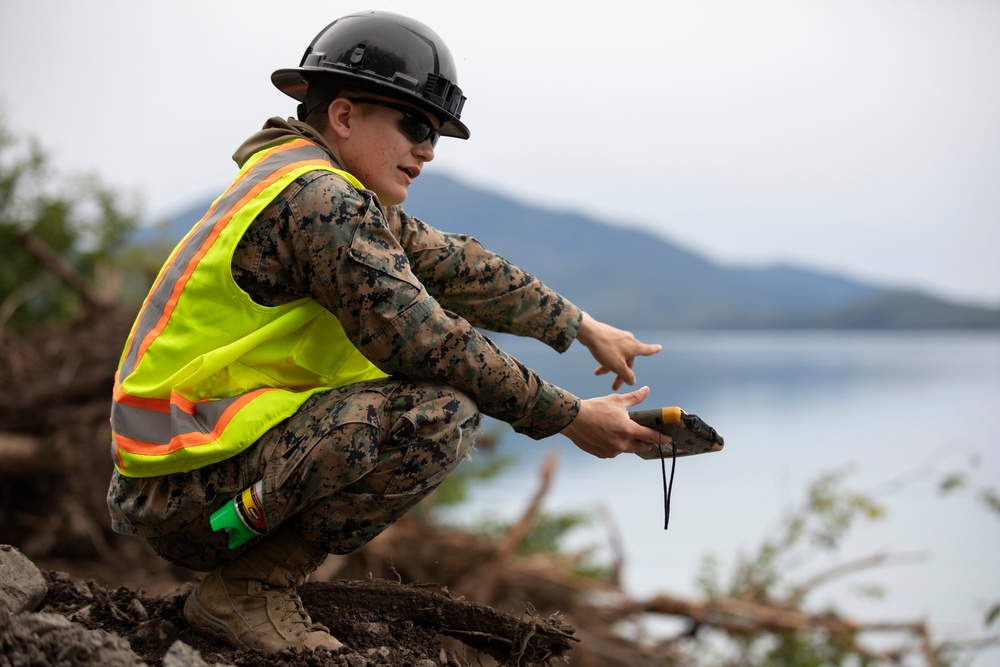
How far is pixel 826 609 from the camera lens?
8.09m

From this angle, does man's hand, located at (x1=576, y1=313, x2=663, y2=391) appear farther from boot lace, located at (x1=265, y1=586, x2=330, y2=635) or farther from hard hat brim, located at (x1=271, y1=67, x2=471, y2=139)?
boot lace, located at (x1=265, y1=586, x2=330, y2=635)

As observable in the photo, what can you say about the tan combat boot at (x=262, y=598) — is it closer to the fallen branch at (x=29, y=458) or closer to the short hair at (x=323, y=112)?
the short hair at (x=323, y=112)

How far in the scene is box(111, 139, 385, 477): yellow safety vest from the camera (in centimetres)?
280

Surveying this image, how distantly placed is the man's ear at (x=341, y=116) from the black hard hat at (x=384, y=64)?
53 mm

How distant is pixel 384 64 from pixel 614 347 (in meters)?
1.20

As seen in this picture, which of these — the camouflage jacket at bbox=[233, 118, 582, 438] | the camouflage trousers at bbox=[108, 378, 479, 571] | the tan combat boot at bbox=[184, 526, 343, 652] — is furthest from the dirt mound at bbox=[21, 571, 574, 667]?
the camouflage jacket at bbox=[233, 118, 582, 438]

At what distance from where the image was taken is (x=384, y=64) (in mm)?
3033

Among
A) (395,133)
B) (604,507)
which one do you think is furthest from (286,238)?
(604,507)

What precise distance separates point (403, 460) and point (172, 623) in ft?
3.27

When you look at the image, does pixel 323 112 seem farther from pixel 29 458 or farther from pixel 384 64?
pixel 29 458

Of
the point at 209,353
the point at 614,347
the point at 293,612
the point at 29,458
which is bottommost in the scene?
the point at 293,612

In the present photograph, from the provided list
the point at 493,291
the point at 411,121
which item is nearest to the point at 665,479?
the point at 493,291

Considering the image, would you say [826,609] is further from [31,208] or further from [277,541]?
[31,208]

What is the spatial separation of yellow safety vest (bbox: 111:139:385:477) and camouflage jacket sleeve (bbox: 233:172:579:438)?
56mm
